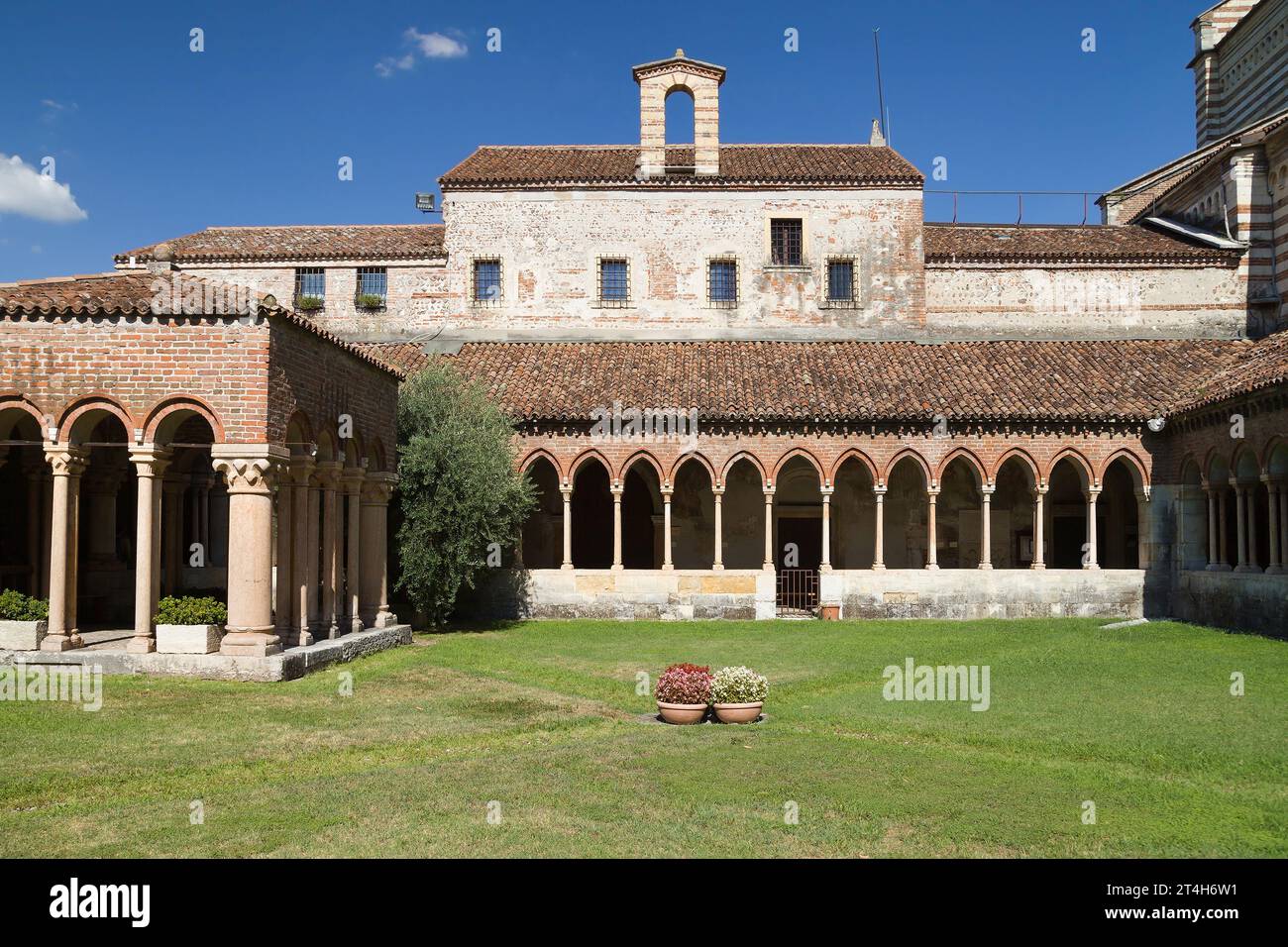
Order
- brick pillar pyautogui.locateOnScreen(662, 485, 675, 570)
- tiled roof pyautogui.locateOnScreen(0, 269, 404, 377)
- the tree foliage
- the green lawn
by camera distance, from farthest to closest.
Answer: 1. brick pillar pyautogui.locateOnScreen(662, 485, 675, 570)
2. the tree foliage
3. tiled roof pyautogui.locateOnScreen(0, 269, 404, 377)
4. the green lawn

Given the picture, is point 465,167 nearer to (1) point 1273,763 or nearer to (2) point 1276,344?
(2) point 1276,344

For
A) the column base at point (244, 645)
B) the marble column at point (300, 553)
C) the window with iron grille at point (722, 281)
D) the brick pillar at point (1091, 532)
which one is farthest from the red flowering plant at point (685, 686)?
the window with iron grille at point (722, 281)

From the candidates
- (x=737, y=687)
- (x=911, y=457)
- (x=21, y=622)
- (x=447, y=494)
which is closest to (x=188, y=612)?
(x=21, y=622)

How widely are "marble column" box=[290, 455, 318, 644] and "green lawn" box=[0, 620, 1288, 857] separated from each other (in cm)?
111

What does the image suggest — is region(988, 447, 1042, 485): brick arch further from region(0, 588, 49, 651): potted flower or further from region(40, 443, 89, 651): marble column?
region(0, 588, 49, 651): potted flower

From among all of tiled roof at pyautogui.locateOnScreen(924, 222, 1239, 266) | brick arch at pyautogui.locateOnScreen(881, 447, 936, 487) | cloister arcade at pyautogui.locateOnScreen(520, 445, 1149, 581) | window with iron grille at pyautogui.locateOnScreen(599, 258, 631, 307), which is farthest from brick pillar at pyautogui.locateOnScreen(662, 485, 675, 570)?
tiled roof at pyautogui.locateOnScreen(924, 222, 1239, 266)

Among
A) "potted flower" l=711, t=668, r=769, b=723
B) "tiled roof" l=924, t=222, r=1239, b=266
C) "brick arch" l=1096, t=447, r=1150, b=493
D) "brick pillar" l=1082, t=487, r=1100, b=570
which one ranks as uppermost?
"tiled roof" l=924, t=222, r=1239, b=266

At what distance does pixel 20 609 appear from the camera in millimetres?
16625

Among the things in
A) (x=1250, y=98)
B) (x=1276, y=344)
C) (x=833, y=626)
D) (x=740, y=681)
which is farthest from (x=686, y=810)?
(x=1250, y=98)

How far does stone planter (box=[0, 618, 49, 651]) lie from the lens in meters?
16.3

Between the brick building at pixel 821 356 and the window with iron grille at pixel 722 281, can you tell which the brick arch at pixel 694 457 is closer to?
the brick building at pixel 821 356

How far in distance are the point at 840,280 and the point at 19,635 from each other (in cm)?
2428

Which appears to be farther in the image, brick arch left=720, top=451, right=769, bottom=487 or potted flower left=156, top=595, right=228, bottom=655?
brick arch left=720, top=451, right=769, bottom=487

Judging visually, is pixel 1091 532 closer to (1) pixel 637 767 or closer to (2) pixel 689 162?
(2) pixel 689 162
